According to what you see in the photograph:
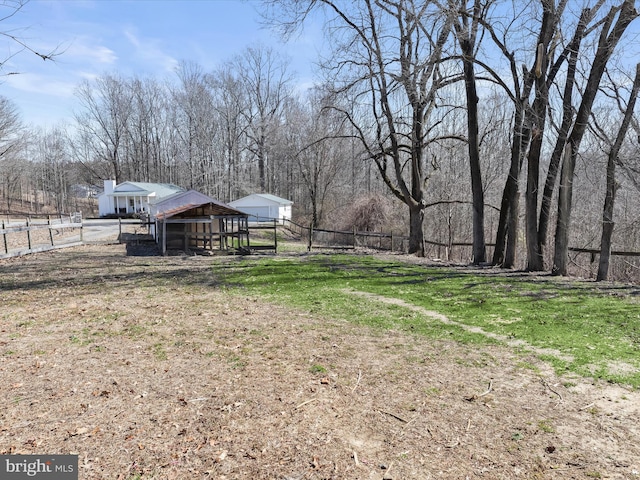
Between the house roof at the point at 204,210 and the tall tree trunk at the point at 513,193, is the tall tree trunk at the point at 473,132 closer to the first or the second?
the tall tree trunk at the point at 513,193

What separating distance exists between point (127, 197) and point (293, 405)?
4356cm

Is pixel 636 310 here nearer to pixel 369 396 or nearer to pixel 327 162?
pixel 369 396

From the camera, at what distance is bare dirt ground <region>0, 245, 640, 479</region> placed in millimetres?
3008

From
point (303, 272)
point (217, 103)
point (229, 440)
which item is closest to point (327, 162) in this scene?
point (217, 103)

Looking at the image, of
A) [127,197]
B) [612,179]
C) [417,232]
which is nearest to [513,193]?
[612,179]

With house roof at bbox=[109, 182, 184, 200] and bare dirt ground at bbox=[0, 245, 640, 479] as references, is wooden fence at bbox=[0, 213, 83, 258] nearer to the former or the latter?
bare dirt ground at bbox=[0, 245, 640, 479]

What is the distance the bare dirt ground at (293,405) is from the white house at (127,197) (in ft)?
123

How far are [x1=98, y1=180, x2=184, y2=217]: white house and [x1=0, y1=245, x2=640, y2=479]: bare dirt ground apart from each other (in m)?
37.5

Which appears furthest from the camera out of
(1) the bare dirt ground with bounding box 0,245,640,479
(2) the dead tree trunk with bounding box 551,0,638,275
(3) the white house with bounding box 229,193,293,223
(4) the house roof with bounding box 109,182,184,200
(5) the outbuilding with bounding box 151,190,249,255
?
(3) the white house with bounding box 229,193,293,223

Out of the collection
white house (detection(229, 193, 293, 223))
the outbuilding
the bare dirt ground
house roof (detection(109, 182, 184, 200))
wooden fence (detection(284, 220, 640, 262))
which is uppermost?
house roof (detection(109, 182, 184, 200))

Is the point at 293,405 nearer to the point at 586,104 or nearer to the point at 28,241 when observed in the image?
the point at 586,104

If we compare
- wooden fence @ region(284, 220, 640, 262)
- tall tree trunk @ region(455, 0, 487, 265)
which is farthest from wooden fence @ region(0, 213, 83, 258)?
tall tree trunk @ region(455, 0, 487, 265)

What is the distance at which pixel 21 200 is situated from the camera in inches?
2501

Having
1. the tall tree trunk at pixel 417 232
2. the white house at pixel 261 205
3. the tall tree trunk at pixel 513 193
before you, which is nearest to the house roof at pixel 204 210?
the tall tree trunk at pixel 417 232
